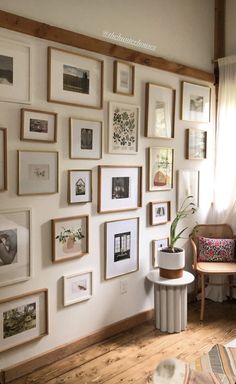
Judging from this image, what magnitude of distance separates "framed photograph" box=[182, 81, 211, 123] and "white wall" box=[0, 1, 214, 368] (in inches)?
2.9

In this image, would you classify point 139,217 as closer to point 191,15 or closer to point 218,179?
point 218,179

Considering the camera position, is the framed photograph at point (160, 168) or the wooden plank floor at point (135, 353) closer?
the wooden plank floor at point (135, 353)

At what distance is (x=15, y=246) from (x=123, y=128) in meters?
1.22

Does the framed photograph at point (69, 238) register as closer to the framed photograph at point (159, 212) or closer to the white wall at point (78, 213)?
the white wall at point (78, 213)

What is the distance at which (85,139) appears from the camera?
2.60 metres

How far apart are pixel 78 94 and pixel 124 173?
0.72 m

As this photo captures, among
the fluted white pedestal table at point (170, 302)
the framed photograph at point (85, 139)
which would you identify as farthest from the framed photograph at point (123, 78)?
the fluted white pedestal table at point (170, 302)

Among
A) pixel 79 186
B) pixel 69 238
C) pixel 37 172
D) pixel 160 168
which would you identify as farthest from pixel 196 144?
pixel 37 172

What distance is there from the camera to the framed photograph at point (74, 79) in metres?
2.40

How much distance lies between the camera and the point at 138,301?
3.10m

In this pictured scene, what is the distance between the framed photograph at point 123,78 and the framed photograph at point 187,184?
→ 94 cm

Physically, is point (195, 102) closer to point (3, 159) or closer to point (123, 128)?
point (123, 128)

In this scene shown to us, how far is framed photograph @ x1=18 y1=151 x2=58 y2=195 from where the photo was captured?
2.29 metres

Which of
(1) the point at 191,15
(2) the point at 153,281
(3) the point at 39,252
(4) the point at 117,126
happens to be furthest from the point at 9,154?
(1) the point at 191,15
